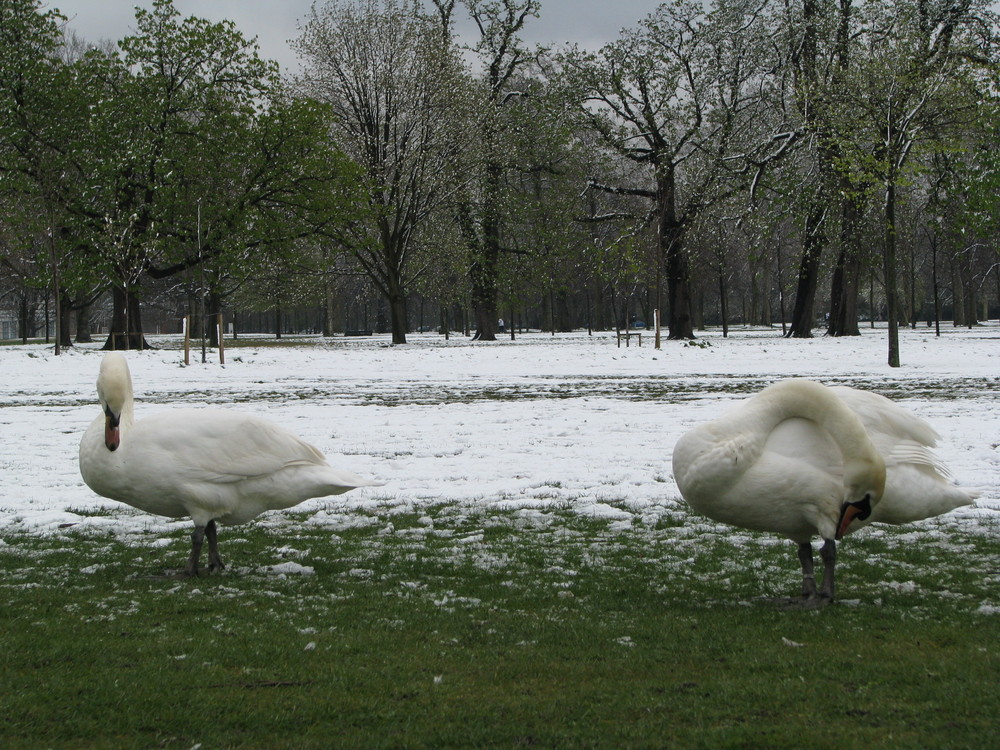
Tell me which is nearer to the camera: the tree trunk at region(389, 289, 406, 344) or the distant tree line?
the distant tree line

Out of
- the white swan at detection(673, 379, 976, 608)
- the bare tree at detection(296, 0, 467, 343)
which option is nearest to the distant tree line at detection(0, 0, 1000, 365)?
the bare tree at detection(296, 0, 467, 343)

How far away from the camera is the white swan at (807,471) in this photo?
5320 millimetres

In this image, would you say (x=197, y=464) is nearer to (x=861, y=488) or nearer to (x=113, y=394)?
(x=113, y=394)

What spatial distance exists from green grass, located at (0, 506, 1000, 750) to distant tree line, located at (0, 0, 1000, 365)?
909 inches

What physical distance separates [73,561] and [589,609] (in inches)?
141

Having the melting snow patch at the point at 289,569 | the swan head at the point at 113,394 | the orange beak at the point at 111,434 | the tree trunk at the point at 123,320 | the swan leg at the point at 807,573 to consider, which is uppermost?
the tree trunk at the point at 123,320

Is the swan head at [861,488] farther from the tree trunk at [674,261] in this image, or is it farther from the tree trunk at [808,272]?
the tree trunk at [674,261]

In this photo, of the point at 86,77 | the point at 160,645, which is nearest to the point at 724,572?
Result: the point at 160,645

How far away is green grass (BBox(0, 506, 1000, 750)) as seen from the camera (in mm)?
3598

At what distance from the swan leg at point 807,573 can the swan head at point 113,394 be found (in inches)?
164

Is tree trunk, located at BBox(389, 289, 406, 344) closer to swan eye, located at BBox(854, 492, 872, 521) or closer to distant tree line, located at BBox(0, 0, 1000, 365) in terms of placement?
distant tree line, located at BBox(0, 0, 1000, 365)

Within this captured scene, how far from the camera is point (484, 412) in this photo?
16.2 meters

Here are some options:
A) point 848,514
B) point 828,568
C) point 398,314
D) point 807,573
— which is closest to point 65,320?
point 398,314

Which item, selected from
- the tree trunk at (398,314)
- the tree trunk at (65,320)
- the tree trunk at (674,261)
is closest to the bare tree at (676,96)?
the tree trunk at (674,261)
